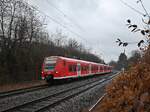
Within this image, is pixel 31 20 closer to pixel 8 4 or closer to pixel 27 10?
pixel 27 10

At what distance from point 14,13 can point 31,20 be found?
400 cm

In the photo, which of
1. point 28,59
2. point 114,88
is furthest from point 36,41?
point 114,88

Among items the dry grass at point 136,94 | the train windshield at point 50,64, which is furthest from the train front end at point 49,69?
the dry grass at point 136,94

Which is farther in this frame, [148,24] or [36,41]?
[36,41]

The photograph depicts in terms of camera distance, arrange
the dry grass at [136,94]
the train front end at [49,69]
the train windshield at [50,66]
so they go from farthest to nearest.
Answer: the train windshield at [50,66] → the train front end at [49,69] → the dry grass at [136,94]

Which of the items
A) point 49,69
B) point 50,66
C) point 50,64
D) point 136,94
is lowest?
point 136,94

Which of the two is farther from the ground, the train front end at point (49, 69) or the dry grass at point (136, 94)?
the train front end at point (49, 69)

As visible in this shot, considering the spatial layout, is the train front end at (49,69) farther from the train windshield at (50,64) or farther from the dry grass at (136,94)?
the dry grass at (136,94)

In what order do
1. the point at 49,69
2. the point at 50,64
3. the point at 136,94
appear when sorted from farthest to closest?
the point at 50,64 < the point at 49,69 < the point at 136,94

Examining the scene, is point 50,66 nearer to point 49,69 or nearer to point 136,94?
point 49,69

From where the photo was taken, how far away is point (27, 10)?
1593 inches

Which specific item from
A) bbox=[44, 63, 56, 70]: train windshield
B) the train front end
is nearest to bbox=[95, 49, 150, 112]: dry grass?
the train front end

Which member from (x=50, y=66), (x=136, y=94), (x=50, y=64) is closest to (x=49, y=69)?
(x=50, y=66)

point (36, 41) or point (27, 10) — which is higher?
point (27, 10)
